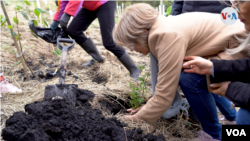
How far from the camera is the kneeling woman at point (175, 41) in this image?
134cm

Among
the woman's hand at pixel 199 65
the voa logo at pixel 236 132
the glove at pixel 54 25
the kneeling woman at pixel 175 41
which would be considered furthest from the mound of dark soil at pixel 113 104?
the glove at pixel 54 25

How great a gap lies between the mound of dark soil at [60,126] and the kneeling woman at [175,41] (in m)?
0.40

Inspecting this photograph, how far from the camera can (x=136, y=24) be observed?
1444mm

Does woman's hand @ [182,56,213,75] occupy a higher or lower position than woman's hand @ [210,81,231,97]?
higher

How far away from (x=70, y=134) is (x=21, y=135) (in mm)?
323

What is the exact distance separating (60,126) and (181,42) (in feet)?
3.65

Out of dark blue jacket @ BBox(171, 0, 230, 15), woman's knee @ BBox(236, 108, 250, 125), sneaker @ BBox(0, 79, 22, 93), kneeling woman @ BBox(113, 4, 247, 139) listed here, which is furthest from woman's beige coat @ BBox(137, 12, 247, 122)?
sneaker @ BBox(0, 79, 22, 93)

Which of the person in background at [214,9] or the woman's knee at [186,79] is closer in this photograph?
the woman's knee at [186,79]

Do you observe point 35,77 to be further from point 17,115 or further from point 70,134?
point 70,134

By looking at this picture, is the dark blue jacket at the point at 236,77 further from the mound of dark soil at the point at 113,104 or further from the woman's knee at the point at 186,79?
the mound of dark soil at the point at 113,104

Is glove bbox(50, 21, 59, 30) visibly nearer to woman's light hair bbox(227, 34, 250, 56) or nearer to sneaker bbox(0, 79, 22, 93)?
sneaker bbox(0, 79, 22, 93)

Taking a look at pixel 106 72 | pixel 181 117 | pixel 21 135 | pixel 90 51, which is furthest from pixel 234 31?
pixel 90 51

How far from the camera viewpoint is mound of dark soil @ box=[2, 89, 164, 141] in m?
1.26

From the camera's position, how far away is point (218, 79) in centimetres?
128
